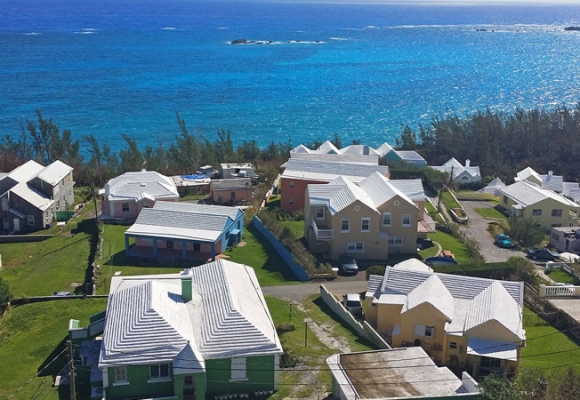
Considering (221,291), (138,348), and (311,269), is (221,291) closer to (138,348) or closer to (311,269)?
(138,348)

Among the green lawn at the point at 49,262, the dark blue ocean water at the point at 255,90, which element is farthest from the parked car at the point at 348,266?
the dark blue ocean water at the point at 255,90

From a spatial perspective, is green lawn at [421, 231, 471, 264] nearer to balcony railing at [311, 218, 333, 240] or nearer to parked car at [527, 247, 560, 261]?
parked car at [527, 247, 560, 261]

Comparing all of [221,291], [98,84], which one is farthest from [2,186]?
[98,84]

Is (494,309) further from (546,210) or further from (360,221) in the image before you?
(546,210)

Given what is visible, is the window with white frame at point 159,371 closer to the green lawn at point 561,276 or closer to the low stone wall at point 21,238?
the green lawn at point 561,276

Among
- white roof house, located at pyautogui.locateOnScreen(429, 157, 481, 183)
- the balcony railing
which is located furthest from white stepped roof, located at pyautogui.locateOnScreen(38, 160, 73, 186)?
white roof house, located at pyautogui.locateOnScreen(429, 157, 481, 183)

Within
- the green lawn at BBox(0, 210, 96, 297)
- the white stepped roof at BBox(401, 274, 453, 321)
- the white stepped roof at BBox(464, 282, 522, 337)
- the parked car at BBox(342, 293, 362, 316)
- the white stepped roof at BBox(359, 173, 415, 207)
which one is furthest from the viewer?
the white stepped roof at BBox(359, 173, 415, 207)

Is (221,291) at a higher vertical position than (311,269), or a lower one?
higher
